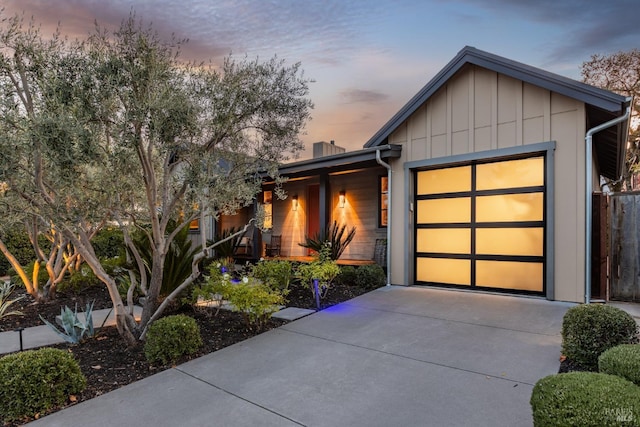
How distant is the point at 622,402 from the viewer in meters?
1.88

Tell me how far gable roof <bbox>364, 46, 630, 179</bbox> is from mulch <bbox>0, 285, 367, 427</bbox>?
3.94 meters

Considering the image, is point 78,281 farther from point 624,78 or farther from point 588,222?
point 624,78

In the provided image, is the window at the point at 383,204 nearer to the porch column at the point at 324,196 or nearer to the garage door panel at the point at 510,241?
the porch column at the point at 324,196

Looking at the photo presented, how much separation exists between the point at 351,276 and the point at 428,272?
5.36ft

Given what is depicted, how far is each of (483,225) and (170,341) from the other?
5696 millimetres

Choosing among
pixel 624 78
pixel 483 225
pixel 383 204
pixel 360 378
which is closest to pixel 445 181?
pixel 483 225

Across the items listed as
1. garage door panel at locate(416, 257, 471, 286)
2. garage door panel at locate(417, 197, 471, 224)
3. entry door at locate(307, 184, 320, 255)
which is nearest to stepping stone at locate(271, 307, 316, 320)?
garage door panel at locate(416, 257, 471, 286)

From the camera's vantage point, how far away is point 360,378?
127 inches

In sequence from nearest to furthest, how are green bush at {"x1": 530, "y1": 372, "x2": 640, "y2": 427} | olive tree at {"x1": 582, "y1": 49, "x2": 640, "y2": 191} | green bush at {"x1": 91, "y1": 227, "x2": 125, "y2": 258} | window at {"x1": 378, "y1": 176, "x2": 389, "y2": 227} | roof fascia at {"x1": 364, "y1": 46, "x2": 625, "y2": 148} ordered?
green bush at {"x1": 530, "y1": 372, "x2": 640, "y2": 427}, roof fascia at {"x1": 364, "y1": 46, "x2": 625, "y2": 148}, window at {"x1": 378, "y1": 176, "x2": 389, "y2": 227}, green bush at {"x1": 91, "y1": 227, "x2": 125, "y2": 258}, olive tree at {"x1": 582, "y1": 49, "x2": 640, "y2": 191}

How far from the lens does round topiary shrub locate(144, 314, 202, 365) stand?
11.9 ft

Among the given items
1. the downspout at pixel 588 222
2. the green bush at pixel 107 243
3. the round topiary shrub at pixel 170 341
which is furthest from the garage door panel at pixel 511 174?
the green bush at pixel 107 243

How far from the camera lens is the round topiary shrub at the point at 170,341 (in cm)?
363

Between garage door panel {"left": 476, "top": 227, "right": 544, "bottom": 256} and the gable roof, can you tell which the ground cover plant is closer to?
garage door panel {"left": 476, "top": 227, "right": 544, "bottom": 256}

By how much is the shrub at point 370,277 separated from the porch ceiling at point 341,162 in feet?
Answer: 7.95
